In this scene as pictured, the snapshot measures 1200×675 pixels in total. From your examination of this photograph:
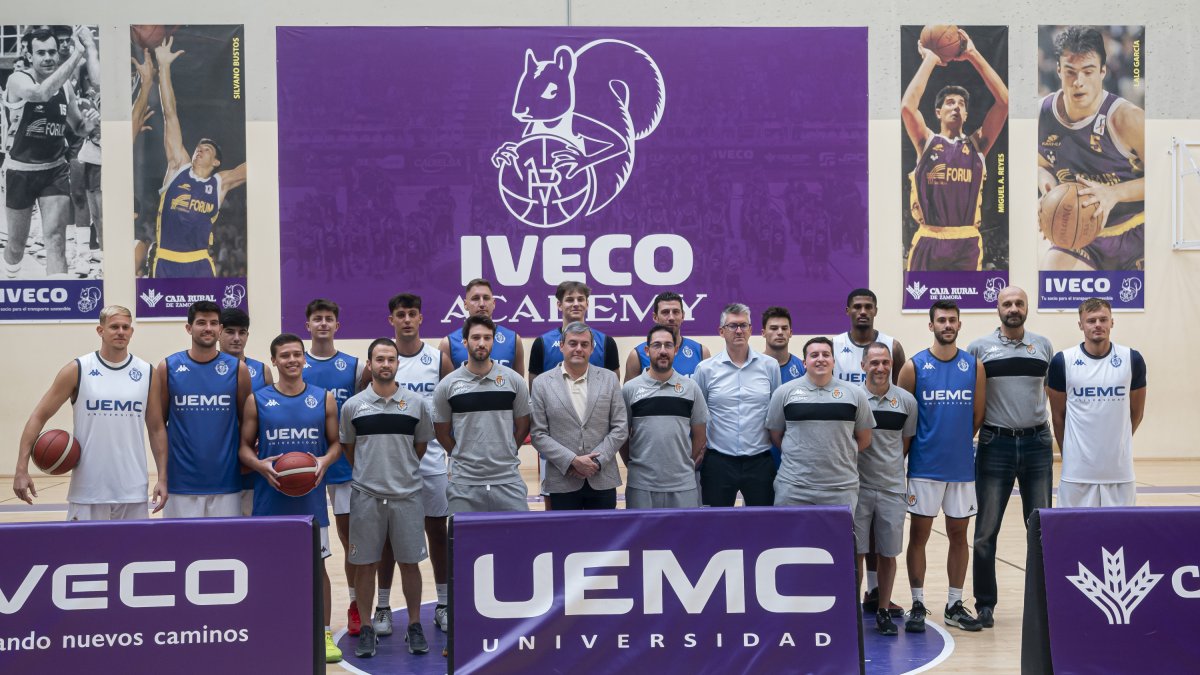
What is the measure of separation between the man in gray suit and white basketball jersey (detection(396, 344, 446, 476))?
34.5 inches

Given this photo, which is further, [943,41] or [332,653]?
[943,41]

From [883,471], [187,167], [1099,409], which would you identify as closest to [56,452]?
[883,471]

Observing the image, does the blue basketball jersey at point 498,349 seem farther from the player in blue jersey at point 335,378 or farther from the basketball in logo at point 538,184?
the basketball in logo at point 538,184

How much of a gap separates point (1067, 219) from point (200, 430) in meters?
11.7

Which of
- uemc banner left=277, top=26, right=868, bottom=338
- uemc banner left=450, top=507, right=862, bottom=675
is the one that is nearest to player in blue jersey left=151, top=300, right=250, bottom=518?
uemc banner left=450, top=507, right=862, bottom=675

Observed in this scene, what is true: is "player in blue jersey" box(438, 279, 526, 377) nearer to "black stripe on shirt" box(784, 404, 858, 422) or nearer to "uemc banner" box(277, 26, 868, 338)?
"black stripe on shirt" box(784, 404, 858, 422)

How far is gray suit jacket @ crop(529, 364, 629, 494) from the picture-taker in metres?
6.40

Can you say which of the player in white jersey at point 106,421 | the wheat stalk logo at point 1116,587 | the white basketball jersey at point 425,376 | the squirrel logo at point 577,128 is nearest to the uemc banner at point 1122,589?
the wheat stalk logo at point 1116,587

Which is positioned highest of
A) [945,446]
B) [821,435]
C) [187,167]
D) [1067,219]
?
[187,167]

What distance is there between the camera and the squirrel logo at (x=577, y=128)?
13617 mm

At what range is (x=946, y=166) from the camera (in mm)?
13859

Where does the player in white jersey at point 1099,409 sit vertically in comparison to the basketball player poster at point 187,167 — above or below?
below

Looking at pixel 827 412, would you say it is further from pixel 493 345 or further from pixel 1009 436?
pixel 493 345

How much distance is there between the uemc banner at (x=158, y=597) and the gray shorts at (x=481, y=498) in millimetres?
1413
